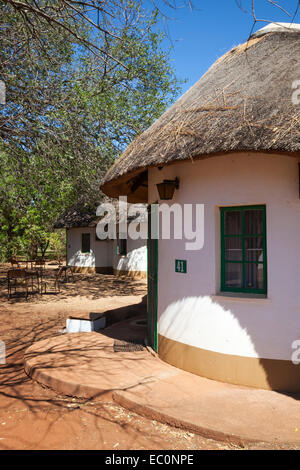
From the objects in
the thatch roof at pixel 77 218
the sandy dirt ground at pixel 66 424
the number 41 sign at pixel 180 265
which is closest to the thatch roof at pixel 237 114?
the number 41 sign at pixel 180 265

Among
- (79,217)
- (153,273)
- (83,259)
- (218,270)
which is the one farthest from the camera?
(83,259)

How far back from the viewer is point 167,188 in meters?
5.41

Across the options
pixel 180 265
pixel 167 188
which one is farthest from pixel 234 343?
pixel 167 188

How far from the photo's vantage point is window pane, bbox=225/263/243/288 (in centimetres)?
497

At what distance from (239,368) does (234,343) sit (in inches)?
12.5

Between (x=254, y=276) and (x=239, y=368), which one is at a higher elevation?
(x=254, y=276)

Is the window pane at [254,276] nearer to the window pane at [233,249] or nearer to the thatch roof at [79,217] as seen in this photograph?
the window pane at [233,249]

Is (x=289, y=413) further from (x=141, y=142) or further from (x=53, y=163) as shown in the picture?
(x=53, y=163)

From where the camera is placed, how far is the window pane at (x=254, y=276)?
4.82 metres

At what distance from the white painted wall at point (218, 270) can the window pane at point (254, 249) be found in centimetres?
29

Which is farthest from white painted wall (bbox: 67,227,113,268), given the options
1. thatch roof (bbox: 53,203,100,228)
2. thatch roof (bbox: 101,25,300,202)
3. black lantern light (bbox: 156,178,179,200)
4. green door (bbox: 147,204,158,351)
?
black lantern light (bbox: 156,178,179,200)

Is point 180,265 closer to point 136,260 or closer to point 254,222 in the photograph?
point 254,222

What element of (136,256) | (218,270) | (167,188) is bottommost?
(136,256)

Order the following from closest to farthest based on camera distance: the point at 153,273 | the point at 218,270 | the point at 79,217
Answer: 1. the point at 218,270
2. the point at 153,273
3. the point at 79,217
